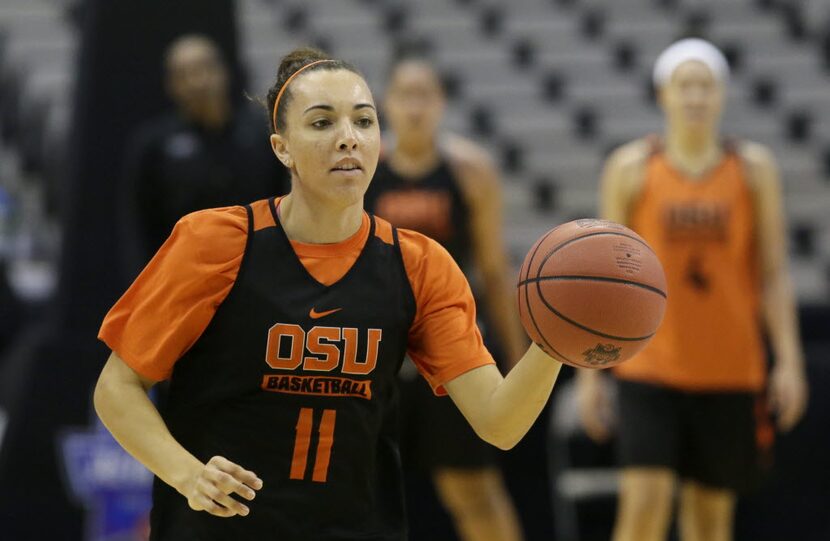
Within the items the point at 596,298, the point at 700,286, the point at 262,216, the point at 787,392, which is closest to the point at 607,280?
the point at 596,298

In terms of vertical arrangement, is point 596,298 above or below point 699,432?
above

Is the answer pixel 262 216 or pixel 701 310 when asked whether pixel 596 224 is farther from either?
pixel 701 310

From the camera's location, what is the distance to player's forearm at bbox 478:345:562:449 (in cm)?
315

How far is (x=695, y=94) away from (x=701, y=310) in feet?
2.89

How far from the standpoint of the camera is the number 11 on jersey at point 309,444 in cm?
331

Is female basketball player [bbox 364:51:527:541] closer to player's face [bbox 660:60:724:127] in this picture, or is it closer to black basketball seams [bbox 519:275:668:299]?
player's face [bbox 660:60:724:127]

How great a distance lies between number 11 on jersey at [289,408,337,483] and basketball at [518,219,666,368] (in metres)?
0.53

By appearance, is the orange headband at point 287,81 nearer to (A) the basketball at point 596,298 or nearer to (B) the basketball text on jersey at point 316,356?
(B) the basketball text on jersey at point 316,356

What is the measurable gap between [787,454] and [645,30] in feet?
17.3

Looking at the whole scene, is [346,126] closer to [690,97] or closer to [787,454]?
[690,97]

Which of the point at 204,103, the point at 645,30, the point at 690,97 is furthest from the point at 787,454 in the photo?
the point at 645,30

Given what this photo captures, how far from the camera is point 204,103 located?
644 centimetres

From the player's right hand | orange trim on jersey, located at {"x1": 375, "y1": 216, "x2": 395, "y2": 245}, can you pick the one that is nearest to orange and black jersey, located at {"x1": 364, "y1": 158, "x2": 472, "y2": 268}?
the player's right hand

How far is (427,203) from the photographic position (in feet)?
19.5
